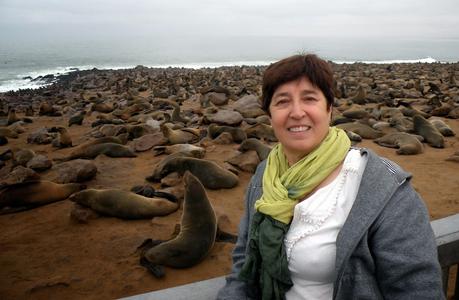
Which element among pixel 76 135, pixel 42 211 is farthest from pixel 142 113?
pixel 42 211

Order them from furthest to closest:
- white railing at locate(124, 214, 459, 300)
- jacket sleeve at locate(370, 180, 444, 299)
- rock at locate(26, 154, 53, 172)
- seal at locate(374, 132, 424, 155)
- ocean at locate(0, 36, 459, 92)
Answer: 1. ocean at locate(0, 36, 459, 92)
2. seal at locate(374, 132, 424, 155)
3. rock at locate(26, 154, 53, 172)
4. white railing at locate(124, 214, 459, 300)
5. jacket sleeve at locate(370, 180, 444, 299)

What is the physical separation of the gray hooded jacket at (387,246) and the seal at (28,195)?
4374 millimetres

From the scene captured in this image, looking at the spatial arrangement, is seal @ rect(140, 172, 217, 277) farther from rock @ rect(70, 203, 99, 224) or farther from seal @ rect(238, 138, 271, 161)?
seal @ rect(238, 138, 271, 161)

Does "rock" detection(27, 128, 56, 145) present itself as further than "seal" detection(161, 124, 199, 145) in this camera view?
Yes

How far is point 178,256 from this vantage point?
12.1ft

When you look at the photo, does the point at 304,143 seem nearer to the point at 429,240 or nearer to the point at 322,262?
the point at 322,262

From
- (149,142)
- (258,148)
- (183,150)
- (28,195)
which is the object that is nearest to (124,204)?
(28,195)

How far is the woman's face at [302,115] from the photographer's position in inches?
74.5

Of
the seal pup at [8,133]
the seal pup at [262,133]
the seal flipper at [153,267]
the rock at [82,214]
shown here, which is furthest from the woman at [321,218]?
the seal pup at [8,133]

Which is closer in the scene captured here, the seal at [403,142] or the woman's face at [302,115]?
the woman's face at [302,115]

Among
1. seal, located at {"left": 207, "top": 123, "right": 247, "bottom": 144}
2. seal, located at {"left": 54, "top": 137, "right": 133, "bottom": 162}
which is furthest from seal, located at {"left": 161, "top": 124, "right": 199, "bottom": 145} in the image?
seal, located at {"left": 54, "top": 137, "right": 133, "bottom": 162}

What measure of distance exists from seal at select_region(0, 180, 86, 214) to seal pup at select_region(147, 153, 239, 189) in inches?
54.9

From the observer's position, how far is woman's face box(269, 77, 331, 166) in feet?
6.21

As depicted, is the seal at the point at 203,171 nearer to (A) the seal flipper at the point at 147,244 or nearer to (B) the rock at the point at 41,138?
(A) the seal flipper at the point at 147,244
